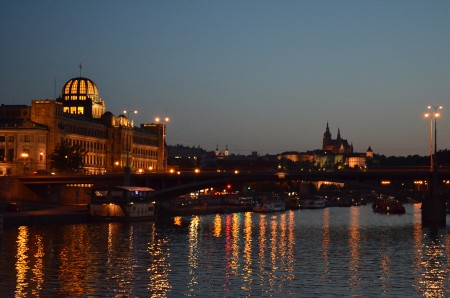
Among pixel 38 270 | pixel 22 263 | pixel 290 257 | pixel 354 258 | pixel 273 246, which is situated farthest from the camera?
pixel 273 246

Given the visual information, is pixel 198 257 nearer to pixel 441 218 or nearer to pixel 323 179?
pixel 323 179

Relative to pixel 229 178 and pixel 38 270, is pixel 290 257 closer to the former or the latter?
pixel 38 270

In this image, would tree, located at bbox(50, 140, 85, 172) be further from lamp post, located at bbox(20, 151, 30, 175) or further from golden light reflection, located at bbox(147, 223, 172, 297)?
golden light reflection, located at bbox(147, 223, 172, 297)

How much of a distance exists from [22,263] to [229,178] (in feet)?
245

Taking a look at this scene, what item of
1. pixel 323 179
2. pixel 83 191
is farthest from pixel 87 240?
pixel 83 191

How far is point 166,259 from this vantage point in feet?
245

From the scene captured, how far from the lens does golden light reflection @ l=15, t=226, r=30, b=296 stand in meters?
55.9

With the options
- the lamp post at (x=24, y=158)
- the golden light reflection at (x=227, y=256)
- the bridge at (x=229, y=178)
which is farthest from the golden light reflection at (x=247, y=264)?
the lamp post at (x=24, y=158)

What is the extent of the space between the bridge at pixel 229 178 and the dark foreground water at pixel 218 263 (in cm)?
2601

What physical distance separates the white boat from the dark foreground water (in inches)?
780

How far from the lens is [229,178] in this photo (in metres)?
142

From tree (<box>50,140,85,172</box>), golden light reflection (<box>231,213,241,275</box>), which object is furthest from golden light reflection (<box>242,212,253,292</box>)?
tree (<box>50,140,85,172</box>)

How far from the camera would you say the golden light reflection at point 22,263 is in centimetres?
5588

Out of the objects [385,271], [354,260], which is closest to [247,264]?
[354,260]
